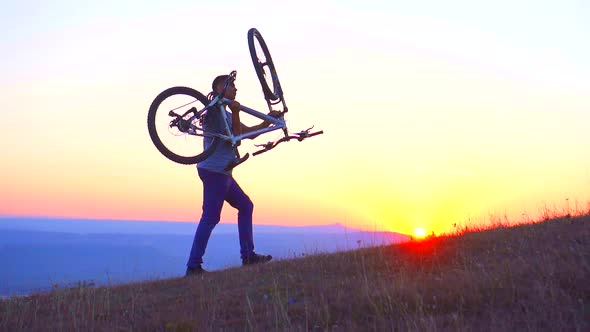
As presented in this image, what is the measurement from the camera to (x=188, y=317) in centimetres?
592

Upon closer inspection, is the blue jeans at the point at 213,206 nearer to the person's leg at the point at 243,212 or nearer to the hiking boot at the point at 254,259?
the person's leg at the point at 243,212

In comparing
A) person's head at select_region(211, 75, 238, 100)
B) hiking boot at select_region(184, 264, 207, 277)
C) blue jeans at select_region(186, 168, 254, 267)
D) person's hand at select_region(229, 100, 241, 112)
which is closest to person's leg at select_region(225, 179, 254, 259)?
blue jeans at select_region(186, 168, 254, 267)

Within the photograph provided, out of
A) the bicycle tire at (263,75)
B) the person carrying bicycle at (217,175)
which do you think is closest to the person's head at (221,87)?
the person carrying bicycle at (217,175)

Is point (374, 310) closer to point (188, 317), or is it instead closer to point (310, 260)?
point (188, 317)

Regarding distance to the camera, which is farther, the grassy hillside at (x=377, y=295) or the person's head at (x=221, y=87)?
the person's head at (x=221, y=87)

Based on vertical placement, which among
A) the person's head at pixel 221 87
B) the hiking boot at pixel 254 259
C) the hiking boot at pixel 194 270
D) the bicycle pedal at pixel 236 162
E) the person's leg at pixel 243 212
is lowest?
the hiking boot at pixel 194 270

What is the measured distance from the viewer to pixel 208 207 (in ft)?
31.0

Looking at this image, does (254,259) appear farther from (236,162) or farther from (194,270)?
(236,162)

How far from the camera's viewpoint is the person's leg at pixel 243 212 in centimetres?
983

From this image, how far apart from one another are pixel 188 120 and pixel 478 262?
4565mm

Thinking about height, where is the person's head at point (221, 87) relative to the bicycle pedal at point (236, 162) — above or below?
above

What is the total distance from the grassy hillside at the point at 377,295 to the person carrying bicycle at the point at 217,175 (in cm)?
62

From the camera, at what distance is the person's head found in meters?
9.20

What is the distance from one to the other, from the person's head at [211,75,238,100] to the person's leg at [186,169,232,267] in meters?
1.29
